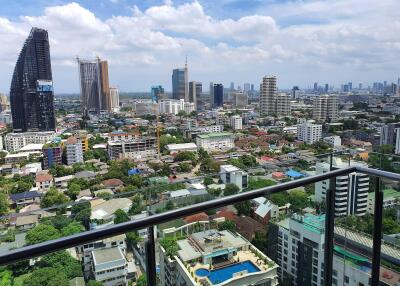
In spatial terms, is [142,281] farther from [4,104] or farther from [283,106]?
[4,104]

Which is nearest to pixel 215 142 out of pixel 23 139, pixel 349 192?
pixel 23 139

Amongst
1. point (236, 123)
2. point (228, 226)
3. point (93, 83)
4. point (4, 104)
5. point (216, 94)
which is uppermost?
point (93, 83)

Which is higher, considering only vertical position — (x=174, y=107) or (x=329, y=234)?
(x=329, y=234)

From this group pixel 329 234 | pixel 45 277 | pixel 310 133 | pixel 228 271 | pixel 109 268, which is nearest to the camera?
pixel 45 277

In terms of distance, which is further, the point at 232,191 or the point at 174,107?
the point at 174,107

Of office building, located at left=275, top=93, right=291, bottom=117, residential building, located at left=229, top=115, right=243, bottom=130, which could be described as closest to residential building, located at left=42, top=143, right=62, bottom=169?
residential building, located at left=229, top=115, right=243, bottom=130

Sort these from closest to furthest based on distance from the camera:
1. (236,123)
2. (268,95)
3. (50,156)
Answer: (50,156)
(236,123)
(268,95)

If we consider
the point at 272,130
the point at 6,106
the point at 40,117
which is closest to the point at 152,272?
the point at 272,130

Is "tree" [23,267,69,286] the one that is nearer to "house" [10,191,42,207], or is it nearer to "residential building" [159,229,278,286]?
"residential building" [159,229,278,286]

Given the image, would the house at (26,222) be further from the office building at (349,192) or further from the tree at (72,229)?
the office building at (349,192)
